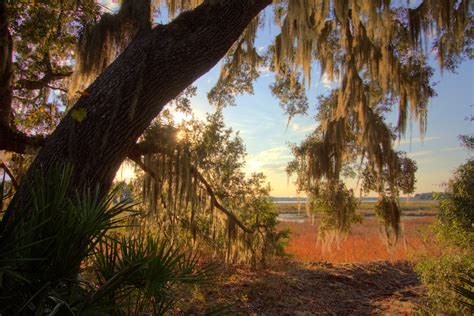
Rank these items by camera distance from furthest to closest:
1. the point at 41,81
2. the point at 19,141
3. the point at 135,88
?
1. the point at 41,81
2. the point at 19,141
3. the point at 135,88

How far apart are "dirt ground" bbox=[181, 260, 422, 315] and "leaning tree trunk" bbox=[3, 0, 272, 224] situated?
3180 millimetres

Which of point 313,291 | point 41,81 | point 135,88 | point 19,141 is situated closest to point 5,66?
point 19,141

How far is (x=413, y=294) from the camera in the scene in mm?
8000

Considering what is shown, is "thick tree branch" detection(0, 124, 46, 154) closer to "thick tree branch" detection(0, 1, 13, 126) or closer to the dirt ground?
"thick tree branch" detection(0, 1, 13, 126)

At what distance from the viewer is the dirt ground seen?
6164 mm

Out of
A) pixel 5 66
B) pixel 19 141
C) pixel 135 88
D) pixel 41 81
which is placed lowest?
pixel 19 141

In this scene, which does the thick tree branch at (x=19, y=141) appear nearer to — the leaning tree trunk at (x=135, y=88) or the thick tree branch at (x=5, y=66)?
the thick tree branch at (x=5, y=66)

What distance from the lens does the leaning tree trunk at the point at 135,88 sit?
2.60 metres

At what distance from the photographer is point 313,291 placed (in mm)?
7629

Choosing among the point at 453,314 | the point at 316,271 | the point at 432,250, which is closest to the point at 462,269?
the point at 453,314

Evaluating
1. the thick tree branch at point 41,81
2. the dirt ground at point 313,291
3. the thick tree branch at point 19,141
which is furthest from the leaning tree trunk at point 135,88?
the thick tree branch at point 41,81

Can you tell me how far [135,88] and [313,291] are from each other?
23.2ft

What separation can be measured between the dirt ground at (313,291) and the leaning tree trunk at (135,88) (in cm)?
318

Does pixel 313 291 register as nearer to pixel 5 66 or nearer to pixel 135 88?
pixel 135 88
